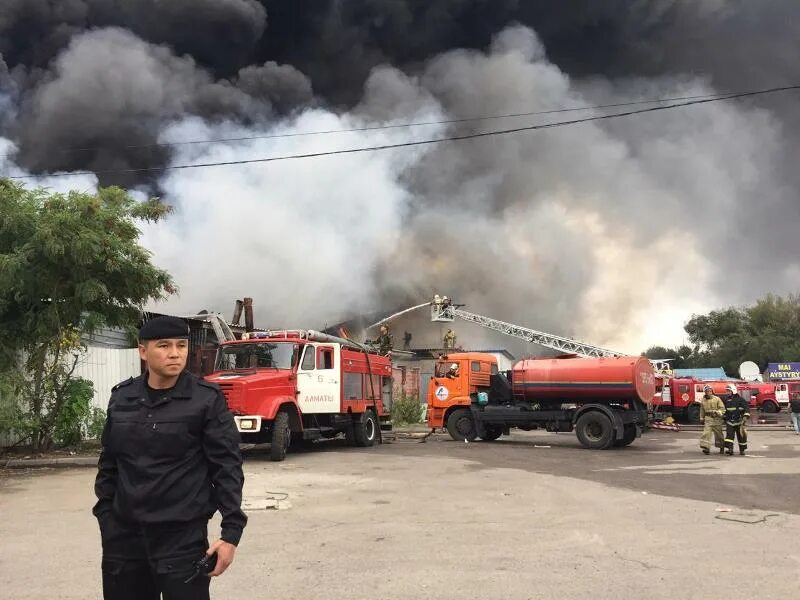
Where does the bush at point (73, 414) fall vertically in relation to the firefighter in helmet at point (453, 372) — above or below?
below

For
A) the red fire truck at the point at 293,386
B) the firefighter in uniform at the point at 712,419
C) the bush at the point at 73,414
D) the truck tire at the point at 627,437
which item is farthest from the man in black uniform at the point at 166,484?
the truck tire at the point at 627,437

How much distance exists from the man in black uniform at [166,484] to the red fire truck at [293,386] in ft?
33.4

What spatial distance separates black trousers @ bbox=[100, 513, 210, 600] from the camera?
253 cm

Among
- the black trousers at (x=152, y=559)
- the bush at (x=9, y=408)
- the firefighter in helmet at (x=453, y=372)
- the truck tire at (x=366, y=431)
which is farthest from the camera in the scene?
the firefighter in helmet at (x=453, y=372)

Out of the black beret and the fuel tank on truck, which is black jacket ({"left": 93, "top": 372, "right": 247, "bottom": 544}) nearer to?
the black beret

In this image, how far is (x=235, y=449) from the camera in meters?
2.74

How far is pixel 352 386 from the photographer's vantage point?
16.2 meters

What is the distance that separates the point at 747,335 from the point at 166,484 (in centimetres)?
8004

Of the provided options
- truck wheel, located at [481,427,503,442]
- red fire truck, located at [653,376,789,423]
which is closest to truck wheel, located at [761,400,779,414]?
red fire truck, located at [653,376,789,423]

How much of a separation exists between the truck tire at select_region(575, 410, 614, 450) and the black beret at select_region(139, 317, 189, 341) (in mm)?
14775

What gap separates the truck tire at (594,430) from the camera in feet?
53.2

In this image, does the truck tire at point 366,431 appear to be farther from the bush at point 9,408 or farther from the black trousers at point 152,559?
the black trousers at point 152,559

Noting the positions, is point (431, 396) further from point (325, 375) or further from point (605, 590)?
point (605, 590)

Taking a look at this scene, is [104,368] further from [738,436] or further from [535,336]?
[535,336]
